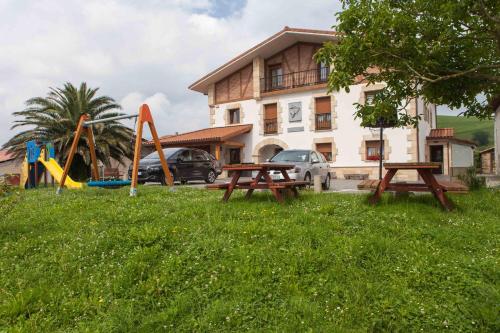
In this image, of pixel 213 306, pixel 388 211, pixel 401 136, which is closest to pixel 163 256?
pixel 213 306

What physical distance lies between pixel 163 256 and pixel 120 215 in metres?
1.81

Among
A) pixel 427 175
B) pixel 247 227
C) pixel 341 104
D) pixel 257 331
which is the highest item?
pixel 341 104

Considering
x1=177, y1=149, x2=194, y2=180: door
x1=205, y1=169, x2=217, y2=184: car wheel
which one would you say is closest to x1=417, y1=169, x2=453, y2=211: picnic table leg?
x1=177, y1=149, x2=194, y2=180: door

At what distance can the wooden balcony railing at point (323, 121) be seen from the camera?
23.0 meters

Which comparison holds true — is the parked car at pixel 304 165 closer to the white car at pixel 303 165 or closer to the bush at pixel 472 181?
the white car at pixel 303 165

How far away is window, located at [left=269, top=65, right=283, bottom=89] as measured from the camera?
83.9ft

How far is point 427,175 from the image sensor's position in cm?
555

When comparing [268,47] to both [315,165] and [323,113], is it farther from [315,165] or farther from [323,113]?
[315,165]

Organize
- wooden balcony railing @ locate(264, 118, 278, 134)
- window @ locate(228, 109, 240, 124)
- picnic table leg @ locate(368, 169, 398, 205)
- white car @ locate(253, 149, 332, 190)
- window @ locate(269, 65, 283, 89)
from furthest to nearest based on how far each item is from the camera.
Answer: window @ locate(228, 109, 240, 124)
window @ locate(269, 65, 283, 89)
wooden balcony railing @ locate(264, 118, 278, 134)
white car @ locate(253, 149, 332, 190)
picnic table leg @ locate(368, 169, 398, 205)

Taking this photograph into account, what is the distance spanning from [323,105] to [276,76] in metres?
4.55

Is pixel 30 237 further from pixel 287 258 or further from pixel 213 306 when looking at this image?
pixel 287 258

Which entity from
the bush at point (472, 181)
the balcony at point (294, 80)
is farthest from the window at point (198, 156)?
the balcony at point (294, 80)

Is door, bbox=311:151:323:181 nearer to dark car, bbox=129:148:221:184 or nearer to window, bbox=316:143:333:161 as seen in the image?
dark car, bbox=129:148:221:184

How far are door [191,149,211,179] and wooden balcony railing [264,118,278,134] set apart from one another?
957 cm
